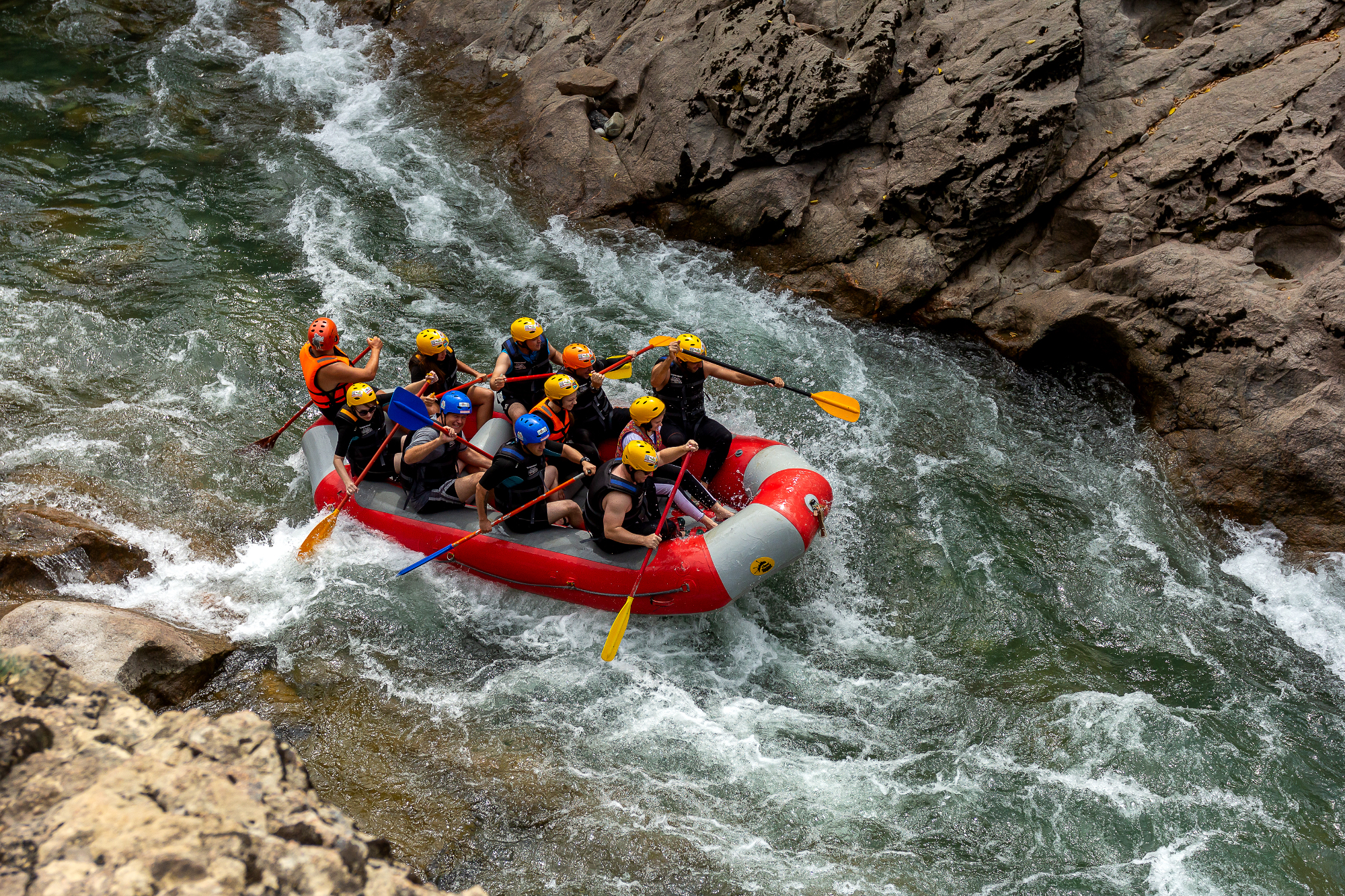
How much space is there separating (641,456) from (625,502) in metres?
0.34

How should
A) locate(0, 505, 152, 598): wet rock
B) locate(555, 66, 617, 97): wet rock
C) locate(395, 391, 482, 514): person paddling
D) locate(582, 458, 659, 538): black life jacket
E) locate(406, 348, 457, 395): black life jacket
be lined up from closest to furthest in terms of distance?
locate(0, 505, 152, 598): wet rock → locate(582, 458, 659, 538): black life jacket → locate(395, 391, 482, 514): person paddling → locate(406, 348, 457, 395): black life jacket → locate(555, 66, 617, 97): wet rock

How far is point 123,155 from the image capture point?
34.8 feet

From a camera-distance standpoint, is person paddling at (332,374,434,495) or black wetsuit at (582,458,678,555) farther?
person paddling at (332,374,434,495)

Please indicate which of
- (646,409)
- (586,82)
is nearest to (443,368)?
(646,409)

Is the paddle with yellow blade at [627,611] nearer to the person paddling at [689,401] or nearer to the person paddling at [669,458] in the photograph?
the person paddling at [669,458]

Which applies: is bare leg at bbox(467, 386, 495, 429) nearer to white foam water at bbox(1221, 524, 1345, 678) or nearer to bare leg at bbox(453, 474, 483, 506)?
bare leg at bbox(453, 474, 483, 506)

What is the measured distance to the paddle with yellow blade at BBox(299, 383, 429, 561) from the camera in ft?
20.3

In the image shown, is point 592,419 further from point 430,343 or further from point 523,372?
point 430,343

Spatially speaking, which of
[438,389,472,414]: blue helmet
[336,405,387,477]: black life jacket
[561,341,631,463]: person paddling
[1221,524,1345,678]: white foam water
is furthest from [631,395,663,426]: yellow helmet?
[1221,524,1345,678]: white foam water

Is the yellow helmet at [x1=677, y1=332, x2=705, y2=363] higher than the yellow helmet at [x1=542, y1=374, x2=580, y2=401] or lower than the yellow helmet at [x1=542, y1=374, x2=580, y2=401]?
higher

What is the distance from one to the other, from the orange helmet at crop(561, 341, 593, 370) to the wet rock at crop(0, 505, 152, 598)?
3.22 metres

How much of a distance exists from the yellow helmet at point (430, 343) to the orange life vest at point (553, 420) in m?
1.07

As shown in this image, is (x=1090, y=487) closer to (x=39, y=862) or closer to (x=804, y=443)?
(x=804, y=443)

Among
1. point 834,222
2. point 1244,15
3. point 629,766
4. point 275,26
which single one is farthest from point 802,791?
point 275,26
